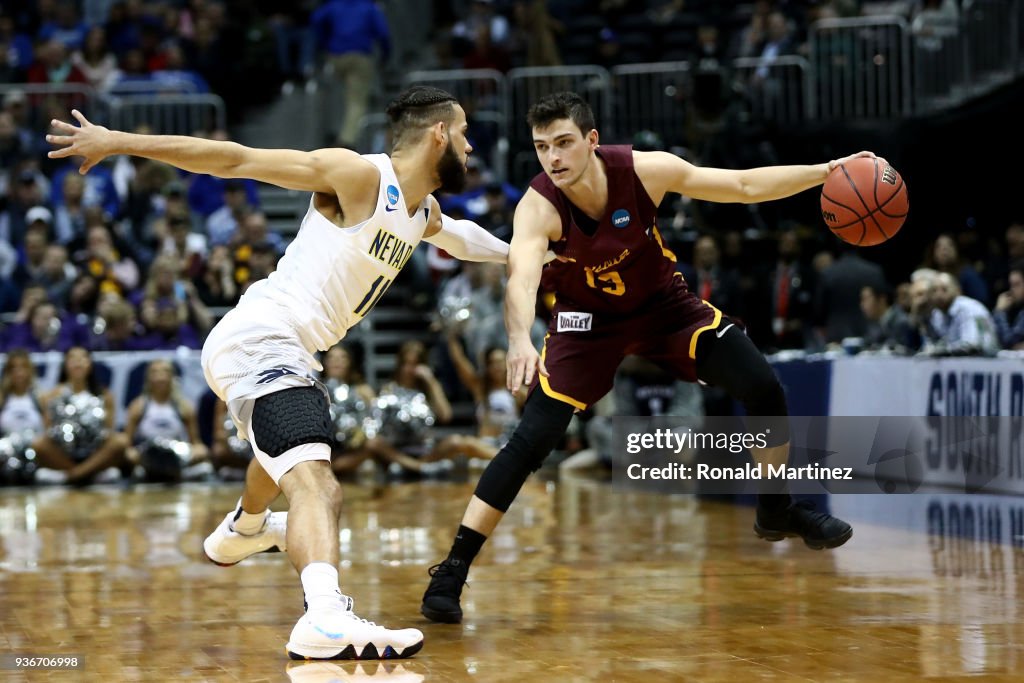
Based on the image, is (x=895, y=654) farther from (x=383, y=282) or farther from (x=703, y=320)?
(x=383, y=282)

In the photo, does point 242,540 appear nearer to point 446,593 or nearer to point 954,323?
point 446,593

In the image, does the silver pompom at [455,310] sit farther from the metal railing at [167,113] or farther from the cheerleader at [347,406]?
the metal railing at [167,113]

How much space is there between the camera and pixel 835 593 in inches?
248

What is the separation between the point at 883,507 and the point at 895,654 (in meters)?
5.02

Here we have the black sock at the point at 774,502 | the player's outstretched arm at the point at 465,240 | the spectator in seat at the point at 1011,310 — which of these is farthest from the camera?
the spectator in seat at the point at 1011,310

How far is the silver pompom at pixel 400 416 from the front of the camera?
13.6m

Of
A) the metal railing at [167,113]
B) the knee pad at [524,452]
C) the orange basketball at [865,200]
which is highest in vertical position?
the metal railing at [167,113]

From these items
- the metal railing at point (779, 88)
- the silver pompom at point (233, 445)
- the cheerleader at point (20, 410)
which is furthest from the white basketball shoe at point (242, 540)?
the metal railing at point (779, 88)

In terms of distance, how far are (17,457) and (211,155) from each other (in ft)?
29.7

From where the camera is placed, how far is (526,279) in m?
5.79

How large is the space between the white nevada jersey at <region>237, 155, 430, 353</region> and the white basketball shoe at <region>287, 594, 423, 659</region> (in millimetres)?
1183

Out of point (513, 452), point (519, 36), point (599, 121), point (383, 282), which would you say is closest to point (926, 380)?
point (513, 452)

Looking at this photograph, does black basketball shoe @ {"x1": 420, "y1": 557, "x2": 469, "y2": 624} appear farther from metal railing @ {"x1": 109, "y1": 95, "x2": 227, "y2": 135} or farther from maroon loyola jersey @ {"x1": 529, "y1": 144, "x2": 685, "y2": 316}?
metal railing @ {"x1": 109, "y1": 95, "x2": 227, "y2": 135}

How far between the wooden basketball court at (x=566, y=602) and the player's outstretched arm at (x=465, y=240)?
5.15ft
